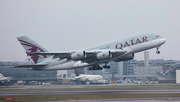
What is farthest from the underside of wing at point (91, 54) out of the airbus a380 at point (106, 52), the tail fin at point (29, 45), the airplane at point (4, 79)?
the airplane at point (4, 79)

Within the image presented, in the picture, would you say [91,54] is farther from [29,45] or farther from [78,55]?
[29,45]

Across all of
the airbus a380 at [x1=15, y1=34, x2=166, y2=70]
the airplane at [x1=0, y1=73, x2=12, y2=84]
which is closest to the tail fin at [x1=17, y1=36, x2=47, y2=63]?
the airbus a380 at [x1=15, y1=34, x2=166, y2=70]

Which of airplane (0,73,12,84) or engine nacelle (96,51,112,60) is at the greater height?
engine nacelle (96,51,112,60)

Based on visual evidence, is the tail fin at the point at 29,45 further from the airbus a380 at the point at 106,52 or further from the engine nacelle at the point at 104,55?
the engine nacelle at the point at 104,55

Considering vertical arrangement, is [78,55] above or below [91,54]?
below

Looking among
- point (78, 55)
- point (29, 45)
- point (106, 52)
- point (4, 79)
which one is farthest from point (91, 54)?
point (4, 79)

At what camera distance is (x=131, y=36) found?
58406mm

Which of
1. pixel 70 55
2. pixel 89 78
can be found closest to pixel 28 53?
pixel 70 55

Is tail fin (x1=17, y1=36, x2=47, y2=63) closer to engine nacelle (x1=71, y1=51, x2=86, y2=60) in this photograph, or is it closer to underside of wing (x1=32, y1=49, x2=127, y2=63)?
underside of wing (x1=32, y1=49, x2=127, y2=63)

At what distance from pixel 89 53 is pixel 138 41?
10635 millimetres

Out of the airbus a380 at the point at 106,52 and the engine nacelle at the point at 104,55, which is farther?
the airbus a380 at the point at 106,52

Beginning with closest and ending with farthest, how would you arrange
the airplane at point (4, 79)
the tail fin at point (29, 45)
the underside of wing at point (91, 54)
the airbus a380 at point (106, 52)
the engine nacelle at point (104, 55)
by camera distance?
the engine nacelle at point (104, 55), the underside of wing at point (91, 54), the airbus a380 at point (106, 52), the tail fin at point (29, 45), the airplane at point (4, 79)

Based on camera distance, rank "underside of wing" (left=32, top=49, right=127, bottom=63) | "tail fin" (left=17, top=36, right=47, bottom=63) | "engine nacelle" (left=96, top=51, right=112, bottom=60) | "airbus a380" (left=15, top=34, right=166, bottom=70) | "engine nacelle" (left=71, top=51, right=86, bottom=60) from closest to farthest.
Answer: "engine nacelle" (left=96, top=51, right=112, bottom=60), "underside of wing" (left=32, top=49, right=127, bottom=63), "airbus a380" (left=15, top=34, right=166, bottom=70), "engine nacelle" (left=71, top=51, right=86, bottom=60), "tail fin" (left=17, top=36, right=47, bottom=63)

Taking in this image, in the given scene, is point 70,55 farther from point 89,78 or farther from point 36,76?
point 89,78
